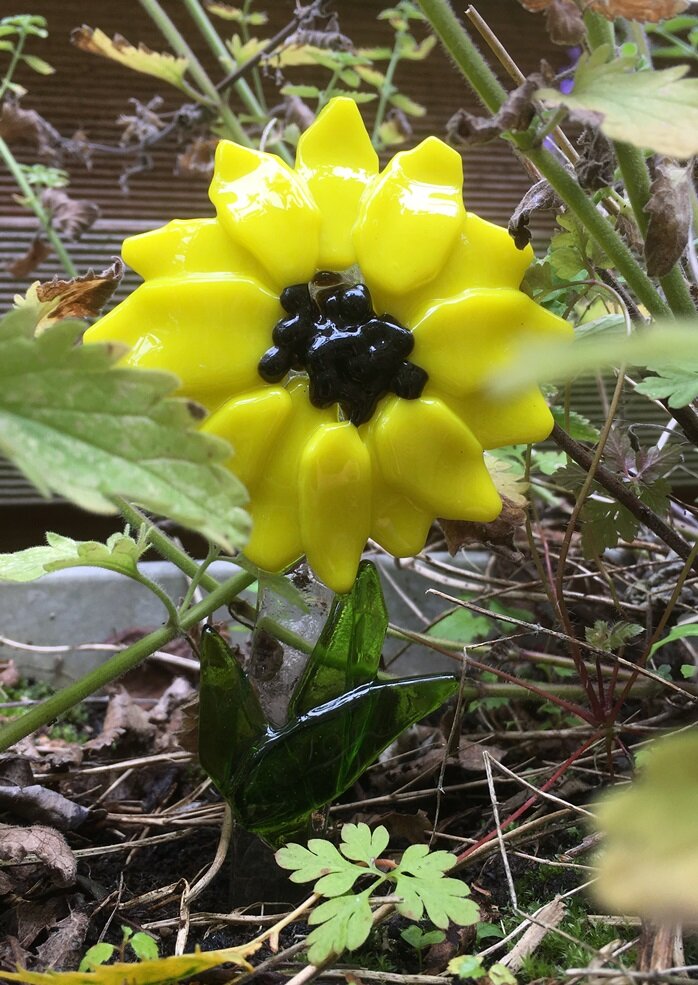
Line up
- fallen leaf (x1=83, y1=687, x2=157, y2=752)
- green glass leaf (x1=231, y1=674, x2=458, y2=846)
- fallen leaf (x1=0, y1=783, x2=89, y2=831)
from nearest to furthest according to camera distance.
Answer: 1. green glass leaf (x1=231, y1=674, x2=458, y2=846)
2. fallen leaf (x1=0, y1=783, x2=89, y2=831)
3. fallen leaf (x1=83, y1=687, x2=157, y2=752)

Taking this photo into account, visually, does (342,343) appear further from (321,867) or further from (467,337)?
(321,867)

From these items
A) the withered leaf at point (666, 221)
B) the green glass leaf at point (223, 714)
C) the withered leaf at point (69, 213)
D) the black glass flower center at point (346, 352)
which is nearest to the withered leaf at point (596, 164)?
the withered leaf at point (666, 221)

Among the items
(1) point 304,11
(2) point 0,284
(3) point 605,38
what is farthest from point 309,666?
(2) point 0,284

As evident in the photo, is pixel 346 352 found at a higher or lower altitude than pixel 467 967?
higher

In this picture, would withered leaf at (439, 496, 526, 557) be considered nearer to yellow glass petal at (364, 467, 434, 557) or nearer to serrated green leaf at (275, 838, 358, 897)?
yellow glass petal at (364, 467, 434, 557)

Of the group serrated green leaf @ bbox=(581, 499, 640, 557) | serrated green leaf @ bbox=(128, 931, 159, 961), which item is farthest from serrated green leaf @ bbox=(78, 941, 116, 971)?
serrated green leaf @ bbox=(581, 499, 640, 557)

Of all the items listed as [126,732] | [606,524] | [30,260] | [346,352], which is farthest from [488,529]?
[30,260]
